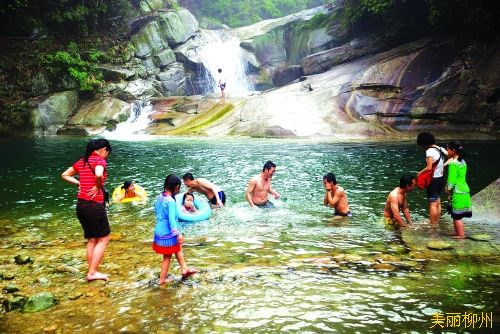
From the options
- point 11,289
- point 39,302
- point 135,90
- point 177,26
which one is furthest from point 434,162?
point 177,26

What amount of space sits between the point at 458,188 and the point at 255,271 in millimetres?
4110

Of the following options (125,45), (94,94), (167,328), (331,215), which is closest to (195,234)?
(331,215)

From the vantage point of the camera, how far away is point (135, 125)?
33.6m

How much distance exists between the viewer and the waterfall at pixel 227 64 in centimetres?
4284

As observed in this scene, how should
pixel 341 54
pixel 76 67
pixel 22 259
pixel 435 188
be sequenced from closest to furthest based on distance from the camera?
pixel 22 259, pixel 435 188, pixel 341 54, pixel 76 67

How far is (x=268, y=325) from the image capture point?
4.68 meters

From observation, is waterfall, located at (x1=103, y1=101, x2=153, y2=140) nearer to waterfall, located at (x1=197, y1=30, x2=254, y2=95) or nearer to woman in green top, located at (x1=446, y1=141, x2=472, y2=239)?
waterfall, located at (x1=197, y1=30, x2=254, y2=95)

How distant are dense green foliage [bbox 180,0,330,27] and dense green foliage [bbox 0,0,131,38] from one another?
805 inches

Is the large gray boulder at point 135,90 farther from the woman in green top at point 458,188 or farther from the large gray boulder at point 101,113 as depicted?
the woman in green top at point 458,188

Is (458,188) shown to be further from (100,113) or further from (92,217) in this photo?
(100,113)

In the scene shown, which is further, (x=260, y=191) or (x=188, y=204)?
(x=260, y=191)

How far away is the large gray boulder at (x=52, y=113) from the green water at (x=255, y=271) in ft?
70.0

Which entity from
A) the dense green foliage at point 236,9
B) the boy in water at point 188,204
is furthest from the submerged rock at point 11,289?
the dense green foliage at point 236,9

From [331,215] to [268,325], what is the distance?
5.80m
